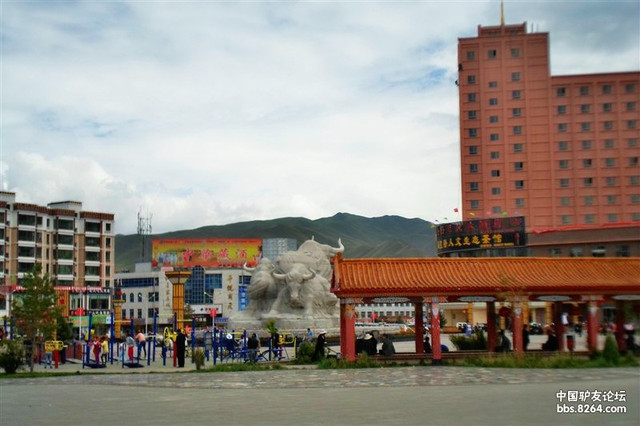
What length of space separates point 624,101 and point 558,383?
2675 inches

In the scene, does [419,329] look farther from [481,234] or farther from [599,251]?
[481,234]

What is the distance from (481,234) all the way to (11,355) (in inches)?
2062

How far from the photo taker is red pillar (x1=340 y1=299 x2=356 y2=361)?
2828 cm

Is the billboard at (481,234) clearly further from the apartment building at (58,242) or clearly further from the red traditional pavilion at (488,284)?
the apartment building at (58,242)

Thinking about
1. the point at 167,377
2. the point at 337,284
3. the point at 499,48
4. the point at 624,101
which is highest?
the point at 499,48

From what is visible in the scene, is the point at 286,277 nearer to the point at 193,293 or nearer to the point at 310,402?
the point at 310,402

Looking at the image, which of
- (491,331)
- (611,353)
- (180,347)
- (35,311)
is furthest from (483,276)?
(35,311)

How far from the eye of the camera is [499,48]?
82.0 metres

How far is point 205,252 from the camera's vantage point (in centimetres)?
11450

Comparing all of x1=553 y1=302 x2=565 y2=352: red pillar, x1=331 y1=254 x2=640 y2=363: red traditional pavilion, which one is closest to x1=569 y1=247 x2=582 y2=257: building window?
x1=331 y1=254 x2=640 y2=363: red traditional pavilion

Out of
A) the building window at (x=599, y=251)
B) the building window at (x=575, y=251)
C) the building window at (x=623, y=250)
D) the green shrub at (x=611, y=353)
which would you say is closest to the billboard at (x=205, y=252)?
the building window at (x=575, y=251)

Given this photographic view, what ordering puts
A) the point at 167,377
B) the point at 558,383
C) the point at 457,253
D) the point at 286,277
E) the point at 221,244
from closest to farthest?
the point at 558,383
the point at 167,377
the point at 286,277
the point at 457,253
the point at 221,244

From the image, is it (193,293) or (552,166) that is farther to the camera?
(193,293)

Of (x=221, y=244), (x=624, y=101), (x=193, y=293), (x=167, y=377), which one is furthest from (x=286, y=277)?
(x=221, y=244)
